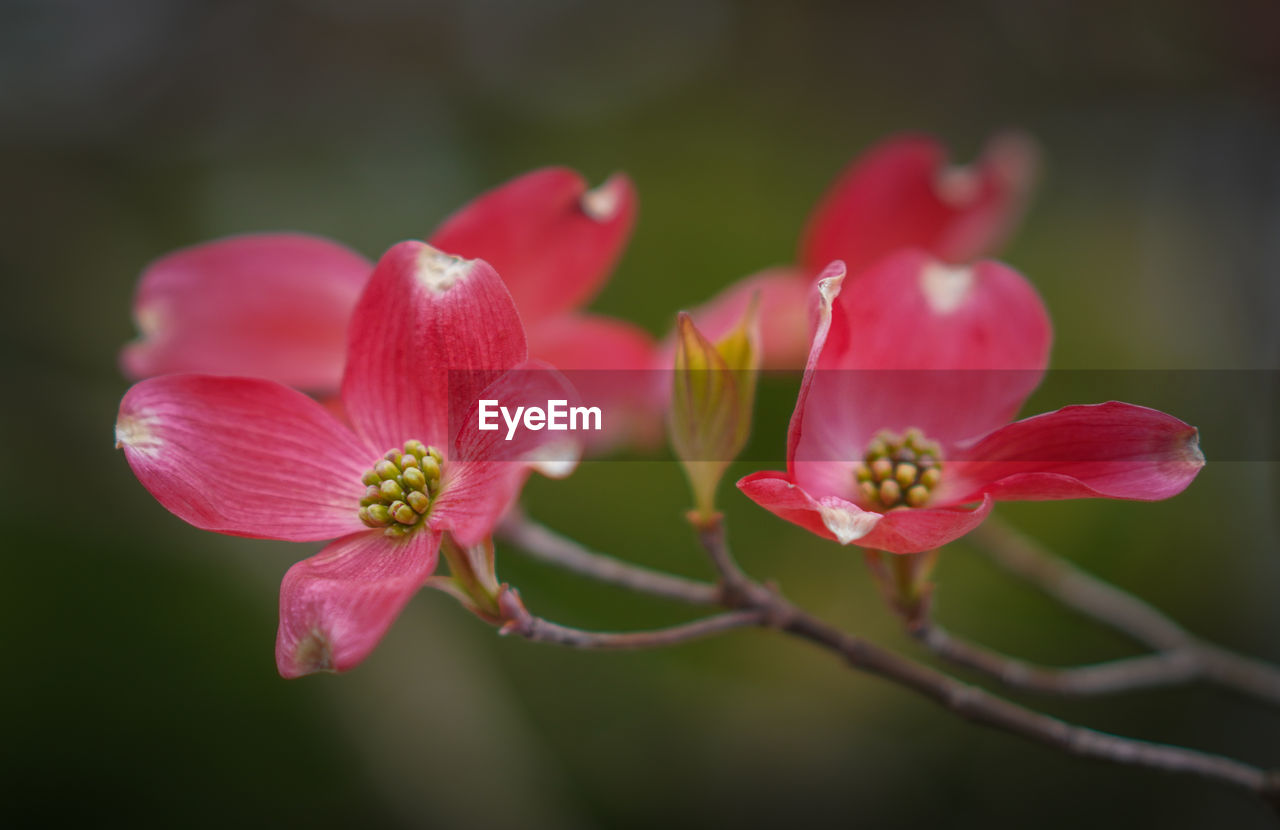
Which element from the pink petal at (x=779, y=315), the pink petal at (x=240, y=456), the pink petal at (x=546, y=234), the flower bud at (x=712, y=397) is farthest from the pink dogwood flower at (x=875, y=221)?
the pink petal at (x=240, y=456)

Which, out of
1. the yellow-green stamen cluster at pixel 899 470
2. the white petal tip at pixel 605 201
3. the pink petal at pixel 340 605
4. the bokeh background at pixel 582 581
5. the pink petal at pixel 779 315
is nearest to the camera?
the pink petal at pixel 340 605

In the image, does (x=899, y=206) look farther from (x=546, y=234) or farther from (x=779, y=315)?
(x=546, y=234)

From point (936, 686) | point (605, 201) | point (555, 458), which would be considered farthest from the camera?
point (605, 201)

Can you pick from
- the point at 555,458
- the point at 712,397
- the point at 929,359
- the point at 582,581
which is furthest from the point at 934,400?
the point at 582,581

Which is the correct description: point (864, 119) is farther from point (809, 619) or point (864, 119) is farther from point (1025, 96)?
point (809, 619)

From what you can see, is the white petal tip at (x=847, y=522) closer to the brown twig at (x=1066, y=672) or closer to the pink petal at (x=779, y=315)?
the brown twig at (x=1066, y=672)

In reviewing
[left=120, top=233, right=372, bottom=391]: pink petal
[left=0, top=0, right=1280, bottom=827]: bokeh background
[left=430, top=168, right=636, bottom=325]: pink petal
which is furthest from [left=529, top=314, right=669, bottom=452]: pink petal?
[left=0, top=0, right=1280, bottom=827]: bokeh background

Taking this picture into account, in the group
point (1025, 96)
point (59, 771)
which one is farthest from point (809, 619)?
point (1025, 96)
